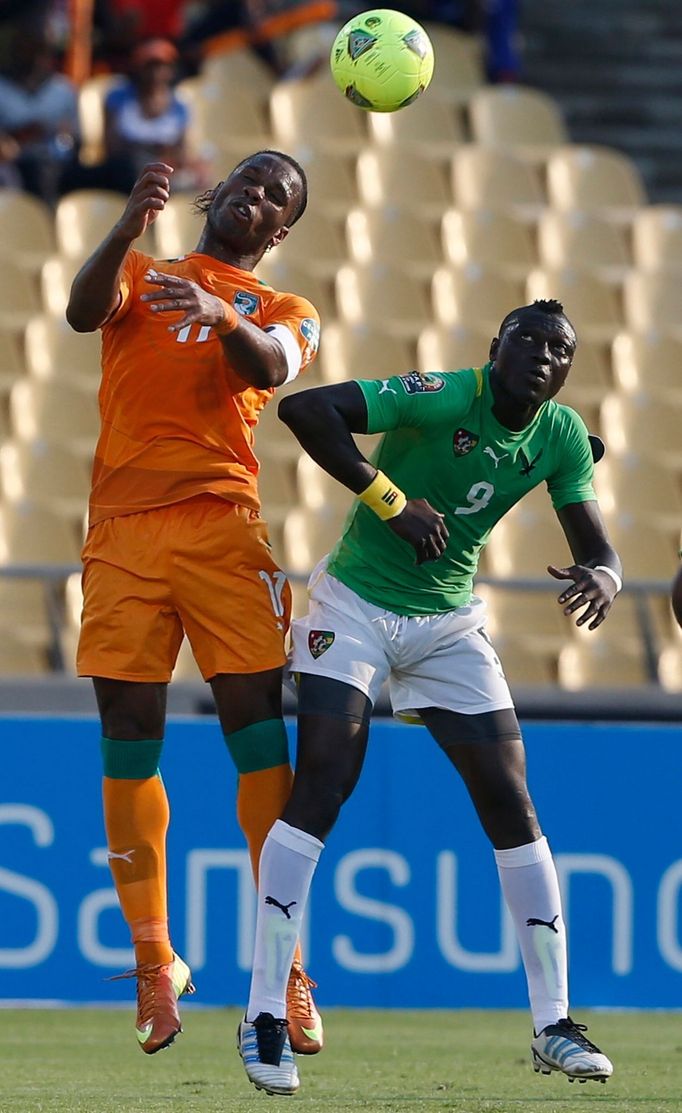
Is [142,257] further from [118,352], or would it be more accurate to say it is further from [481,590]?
[481,590]

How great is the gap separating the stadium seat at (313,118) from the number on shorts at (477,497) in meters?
6.97

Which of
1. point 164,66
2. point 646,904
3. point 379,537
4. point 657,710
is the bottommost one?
point 646,904

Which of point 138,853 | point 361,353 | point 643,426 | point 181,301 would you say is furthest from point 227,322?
point 643,426

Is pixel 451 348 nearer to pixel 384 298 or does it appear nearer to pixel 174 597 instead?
pixel 384 298

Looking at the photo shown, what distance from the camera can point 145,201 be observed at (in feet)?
17.3

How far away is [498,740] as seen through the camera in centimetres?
559

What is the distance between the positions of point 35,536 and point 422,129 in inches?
173

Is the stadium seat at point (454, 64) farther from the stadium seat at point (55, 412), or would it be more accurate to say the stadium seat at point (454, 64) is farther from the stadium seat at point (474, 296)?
the stadium seat at point (55, 412)

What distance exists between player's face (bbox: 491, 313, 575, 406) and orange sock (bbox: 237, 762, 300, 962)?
1.26 metres

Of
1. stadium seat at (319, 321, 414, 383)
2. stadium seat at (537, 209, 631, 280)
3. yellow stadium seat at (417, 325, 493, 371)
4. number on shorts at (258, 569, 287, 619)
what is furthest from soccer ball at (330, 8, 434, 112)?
stadium seat at (537, 209, 631, 280)

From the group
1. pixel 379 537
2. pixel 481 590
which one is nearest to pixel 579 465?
pixel 379 537

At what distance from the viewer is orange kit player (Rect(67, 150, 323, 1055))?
18.3 feet

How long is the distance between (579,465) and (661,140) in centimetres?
925

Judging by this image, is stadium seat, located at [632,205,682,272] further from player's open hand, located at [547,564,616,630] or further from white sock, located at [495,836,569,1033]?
white sock, located at [495,836,569,1033]
